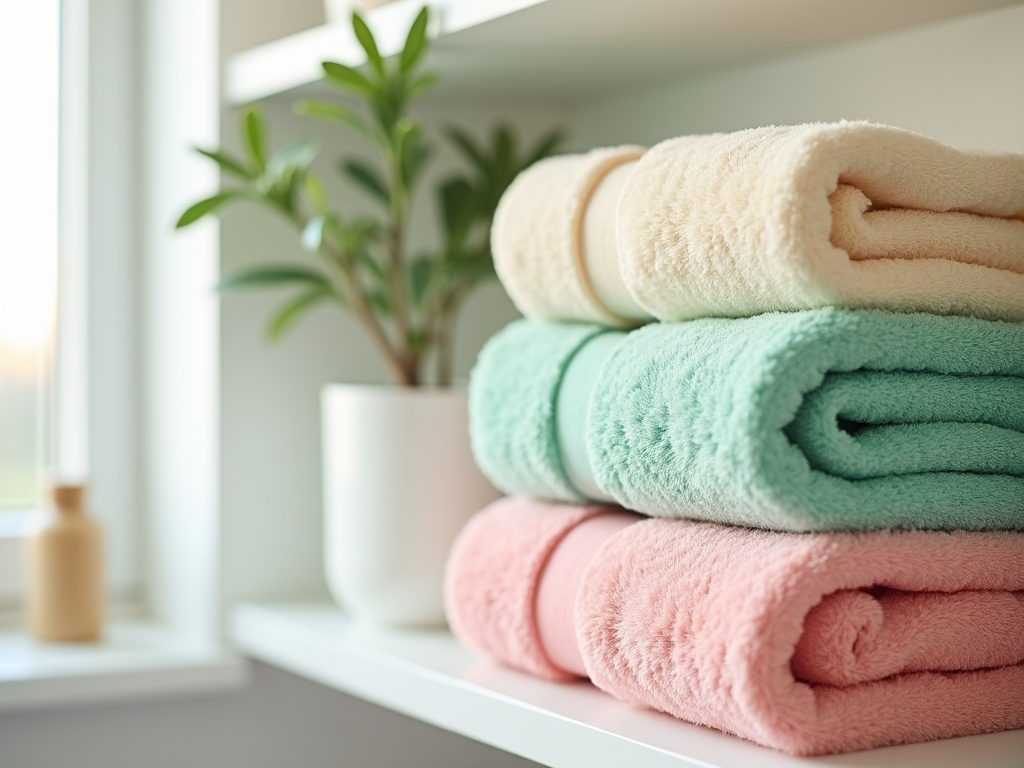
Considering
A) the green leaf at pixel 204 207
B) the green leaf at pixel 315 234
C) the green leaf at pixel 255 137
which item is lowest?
the green leaf at pixel 315 234

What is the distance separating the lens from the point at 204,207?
3.17ft

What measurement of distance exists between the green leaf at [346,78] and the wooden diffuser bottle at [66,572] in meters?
0.43

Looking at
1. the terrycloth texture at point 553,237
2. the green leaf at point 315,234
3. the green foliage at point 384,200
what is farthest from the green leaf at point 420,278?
the terrycloth texture at point 553,237

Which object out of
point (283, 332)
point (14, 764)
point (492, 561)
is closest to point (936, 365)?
point (492, 561)

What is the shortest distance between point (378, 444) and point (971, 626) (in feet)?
1.48

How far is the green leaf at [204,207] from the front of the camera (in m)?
0.95

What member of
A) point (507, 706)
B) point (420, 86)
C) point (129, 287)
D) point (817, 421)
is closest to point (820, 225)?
point (817, 421)

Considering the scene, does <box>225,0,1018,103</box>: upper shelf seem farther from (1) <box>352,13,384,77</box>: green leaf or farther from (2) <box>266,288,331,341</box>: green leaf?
(2) <box>266,288,331,341</box>: green leaf

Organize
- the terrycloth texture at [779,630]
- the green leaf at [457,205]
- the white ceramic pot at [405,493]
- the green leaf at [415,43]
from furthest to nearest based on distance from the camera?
the green leaf at [457,205] < the white ceramic pot at [405,493] < the green leaf at [415,43] < the terrycloth texture at [779,630]

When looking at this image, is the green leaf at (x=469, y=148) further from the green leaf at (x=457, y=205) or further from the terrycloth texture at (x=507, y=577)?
the terrycloth texture at (x=507, y=577)

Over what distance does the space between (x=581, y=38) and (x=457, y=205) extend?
0.78ft

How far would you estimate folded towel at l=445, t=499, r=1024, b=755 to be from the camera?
1.89 feet

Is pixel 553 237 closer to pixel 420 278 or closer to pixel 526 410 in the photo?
pixel 526 410

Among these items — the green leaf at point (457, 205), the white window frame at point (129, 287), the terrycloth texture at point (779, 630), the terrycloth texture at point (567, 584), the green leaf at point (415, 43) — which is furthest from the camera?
the white window frame at point (129, 287)
